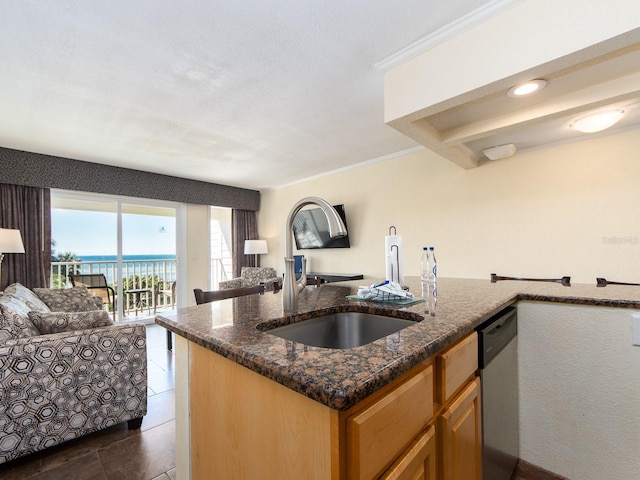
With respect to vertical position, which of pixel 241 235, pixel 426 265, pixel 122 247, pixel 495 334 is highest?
pixel 241 235

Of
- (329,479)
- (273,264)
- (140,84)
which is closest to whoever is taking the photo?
(329,479)

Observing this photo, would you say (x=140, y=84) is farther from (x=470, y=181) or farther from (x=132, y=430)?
(x=470, y=181)

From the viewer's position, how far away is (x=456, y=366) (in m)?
0.94

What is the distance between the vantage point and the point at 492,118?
7.65ft

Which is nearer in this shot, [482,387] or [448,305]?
[482,387]

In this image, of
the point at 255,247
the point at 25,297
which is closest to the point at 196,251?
the point at 255,247

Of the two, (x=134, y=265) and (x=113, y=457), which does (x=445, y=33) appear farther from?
(x=134, y=265)

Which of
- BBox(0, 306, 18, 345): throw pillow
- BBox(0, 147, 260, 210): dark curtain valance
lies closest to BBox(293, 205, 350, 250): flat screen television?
BBox(0, 147, 260, 210): dark curtain valance

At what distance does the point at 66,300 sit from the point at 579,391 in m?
4.46

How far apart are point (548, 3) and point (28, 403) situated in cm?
329

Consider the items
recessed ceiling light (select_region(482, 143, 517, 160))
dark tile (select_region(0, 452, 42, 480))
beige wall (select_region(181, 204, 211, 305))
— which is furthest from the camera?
beige wall (select_region(181, 204, 211, 305))

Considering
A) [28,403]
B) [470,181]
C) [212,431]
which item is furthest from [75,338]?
[470,181]

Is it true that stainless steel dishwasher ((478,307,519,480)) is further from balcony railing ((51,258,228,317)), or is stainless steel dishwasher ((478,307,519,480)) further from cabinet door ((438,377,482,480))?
balcony railing ((51,258,228,317))

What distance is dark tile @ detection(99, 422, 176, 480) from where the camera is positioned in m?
1.58
